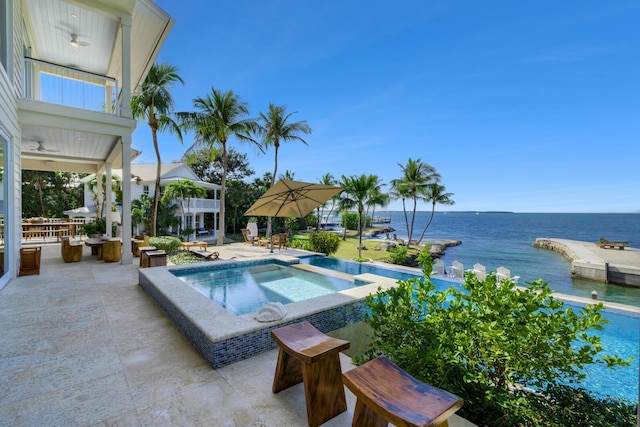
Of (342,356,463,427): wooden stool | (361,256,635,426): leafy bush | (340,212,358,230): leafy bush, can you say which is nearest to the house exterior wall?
(342,356,463,427): wooden stool

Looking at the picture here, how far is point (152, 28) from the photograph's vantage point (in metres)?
8.32

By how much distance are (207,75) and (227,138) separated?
148 inches

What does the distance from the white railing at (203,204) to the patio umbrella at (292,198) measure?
12.9m

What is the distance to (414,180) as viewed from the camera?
2430 centimetres

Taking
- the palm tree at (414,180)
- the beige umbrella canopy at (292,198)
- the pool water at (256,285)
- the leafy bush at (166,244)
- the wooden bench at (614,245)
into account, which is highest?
the palm tree at (414,180)

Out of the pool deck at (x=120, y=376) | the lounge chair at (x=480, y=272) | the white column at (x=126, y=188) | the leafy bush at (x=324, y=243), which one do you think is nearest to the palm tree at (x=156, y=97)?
the white column at (x=126, y=188)

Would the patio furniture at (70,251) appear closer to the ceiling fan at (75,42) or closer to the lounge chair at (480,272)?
the ceiling fan at (75,42)

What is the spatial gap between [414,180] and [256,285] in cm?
1975

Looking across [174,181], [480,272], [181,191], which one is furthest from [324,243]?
[174,181]

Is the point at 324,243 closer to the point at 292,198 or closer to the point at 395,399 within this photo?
the point at 292,198

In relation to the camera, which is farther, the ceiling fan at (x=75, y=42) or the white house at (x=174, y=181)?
the white house at (x=174, y=181)

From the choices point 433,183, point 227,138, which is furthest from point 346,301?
point 433,183

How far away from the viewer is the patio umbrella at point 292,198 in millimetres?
9555

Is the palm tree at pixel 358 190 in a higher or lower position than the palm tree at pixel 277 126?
lower
